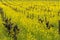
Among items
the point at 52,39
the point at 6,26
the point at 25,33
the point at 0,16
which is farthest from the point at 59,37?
the point at 0,16

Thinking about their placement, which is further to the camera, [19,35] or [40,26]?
[40,26]

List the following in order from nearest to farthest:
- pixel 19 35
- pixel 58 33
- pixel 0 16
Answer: pixel 19 35, pixel 58 33, pixel 0 16

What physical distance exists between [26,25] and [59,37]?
182 centimetres

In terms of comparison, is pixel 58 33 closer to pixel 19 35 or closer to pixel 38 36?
pixel 38 36

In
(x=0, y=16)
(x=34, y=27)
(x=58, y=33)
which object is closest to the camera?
(x=58, y=33)

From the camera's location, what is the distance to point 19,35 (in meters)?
10.2

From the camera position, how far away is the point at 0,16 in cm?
1348

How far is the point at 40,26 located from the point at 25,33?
1385 mm

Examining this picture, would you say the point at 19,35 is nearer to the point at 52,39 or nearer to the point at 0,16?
the point at 52,39

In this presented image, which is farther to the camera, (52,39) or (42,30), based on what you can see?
(42,30)

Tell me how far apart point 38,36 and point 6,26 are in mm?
1347

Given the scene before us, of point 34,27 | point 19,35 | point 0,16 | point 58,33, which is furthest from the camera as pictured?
point 0,16

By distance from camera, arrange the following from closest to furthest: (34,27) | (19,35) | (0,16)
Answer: (19,35) < (34,27) < (0,16)

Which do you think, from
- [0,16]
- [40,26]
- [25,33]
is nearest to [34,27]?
[40,26]
